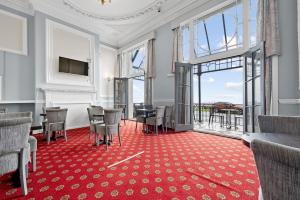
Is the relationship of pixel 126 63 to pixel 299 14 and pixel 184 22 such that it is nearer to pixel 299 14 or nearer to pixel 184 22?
pixel 184 22

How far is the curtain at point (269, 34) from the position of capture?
3145mm

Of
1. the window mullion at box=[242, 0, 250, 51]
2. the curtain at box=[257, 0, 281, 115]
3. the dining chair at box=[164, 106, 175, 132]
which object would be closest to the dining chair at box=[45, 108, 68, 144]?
the dining chair at box=[164, 106, 175, 132]

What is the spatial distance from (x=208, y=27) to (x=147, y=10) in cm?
222

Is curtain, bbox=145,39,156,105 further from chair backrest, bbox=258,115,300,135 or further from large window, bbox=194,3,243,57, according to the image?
chair backrest, bbox=258,115,300,135

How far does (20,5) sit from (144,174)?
6224 millimetres

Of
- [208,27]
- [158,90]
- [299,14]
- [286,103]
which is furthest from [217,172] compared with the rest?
[208,27]

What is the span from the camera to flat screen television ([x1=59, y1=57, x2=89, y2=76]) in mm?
5523

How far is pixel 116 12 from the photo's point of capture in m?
5.57

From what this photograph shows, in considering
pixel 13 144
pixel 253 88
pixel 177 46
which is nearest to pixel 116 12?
pixel 177 46

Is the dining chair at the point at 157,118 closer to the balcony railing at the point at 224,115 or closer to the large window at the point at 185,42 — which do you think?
the large window at the point at 185,42

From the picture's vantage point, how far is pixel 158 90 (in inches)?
240

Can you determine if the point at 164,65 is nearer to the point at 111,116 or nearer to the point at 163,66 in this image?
the point at 163,66

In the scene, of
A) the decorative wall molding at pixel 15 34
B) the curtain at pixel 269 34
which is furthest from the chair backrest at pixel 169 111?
the decorative wall molding at pixel 15 34

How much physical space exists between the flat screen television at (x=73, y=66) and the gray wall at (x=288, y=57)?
20.3 feet
